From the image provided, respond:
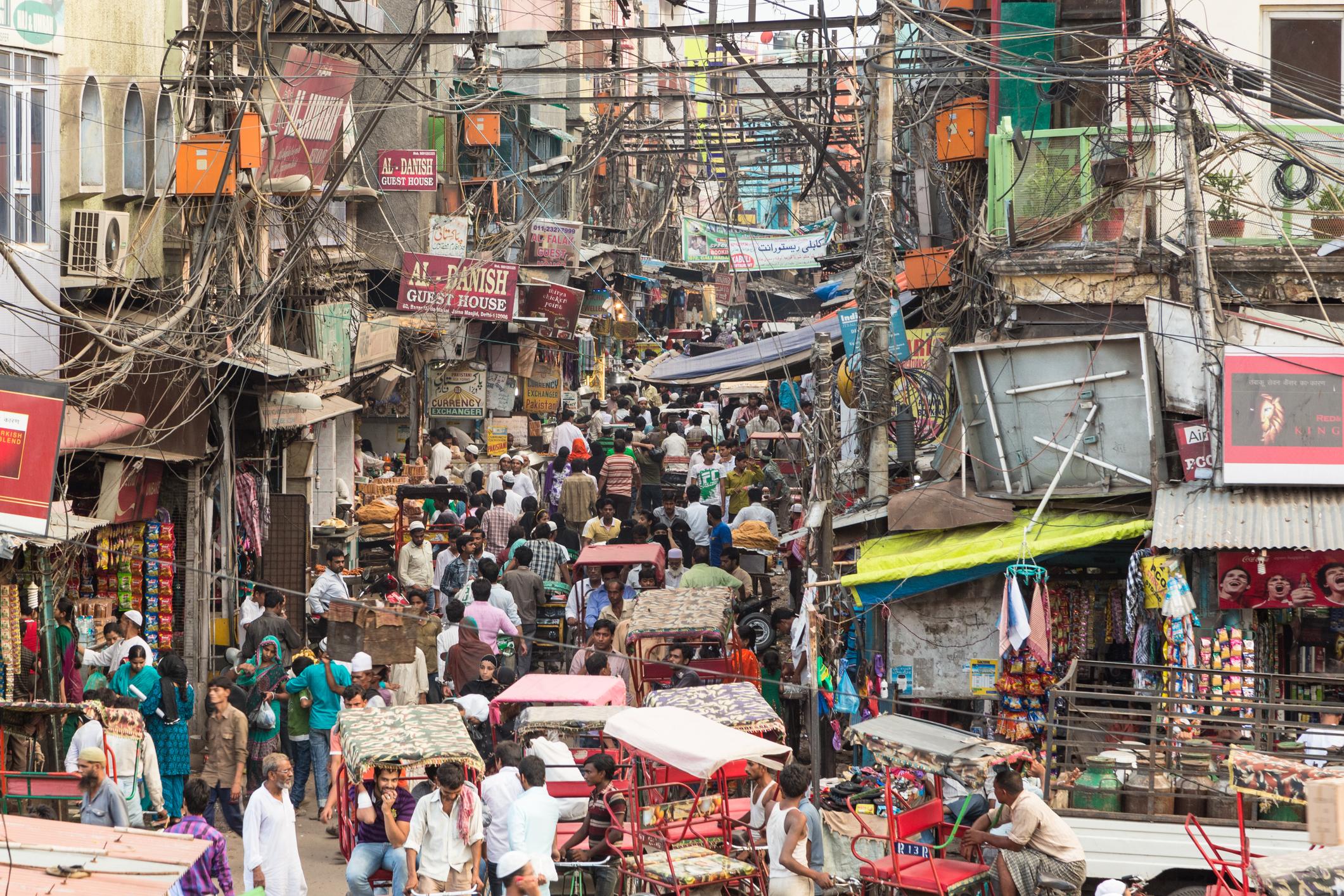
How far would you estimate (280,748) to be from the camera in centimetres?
1309

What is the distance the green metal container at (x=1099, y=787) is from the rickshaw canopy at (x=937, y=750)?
60 cm

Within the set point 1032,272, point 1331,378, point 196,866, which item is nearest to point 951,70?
point 1032,272

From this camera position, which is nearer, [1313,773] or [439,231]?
[1313,773]

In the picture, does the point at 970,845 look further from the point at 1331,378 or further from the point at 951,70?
the point at 951,70

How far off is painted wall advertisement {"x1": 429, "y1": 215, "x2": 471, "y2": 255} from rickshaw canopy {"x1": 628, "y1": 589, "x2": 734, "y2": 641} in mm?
13499

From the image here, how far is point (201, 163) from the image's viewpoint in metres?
15.9

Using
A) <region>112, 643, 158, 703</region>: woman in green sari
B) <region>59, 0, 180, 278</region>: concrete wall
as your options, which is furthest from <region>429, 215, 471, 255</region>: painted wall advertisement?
<region>112, 643, 158, 703</region>: woman in green sari

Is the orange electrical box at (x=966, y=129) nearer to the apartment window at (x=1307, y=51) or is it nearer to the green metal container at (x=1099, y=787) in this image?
the apartment window at (x=1307, y=51)

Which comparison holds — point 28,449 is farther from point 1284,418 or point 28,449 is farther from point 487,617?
point 1284,418

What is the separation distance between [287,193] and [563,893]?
10338mm

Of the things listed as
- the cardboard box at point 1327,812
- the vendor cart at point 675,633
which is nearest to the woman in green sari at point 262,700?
the vendor cart at point 675,633

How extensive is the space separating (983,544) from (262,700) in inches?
239

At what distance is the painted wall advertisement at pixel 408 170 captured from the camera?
24109 millimetres

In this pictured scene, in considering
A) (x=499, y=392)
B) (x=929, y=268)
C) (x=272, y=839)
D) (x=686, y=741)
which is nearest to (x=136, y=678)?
(x=272, y=839)
